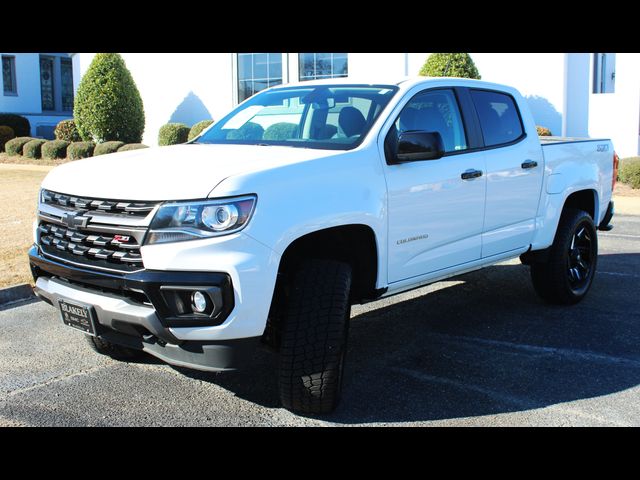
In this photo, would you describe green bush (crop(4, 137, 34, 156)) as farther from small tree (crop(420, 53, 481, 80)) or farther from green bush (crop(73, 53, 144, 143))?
small tree (crop(420, 53, 481, 80))

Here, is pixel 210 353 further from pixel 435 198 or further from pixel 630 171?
pixel 630 171

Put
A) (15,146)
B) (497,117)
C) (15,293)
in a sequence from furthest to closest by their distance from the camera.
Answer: (15,146)
(15,293)
(497,117)

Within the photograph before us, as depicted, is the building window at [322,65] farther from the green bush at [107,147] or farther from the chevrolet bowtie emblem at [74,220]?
the chevrolet bowtie emblem at [74,220]

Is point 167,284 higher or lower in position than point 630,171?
Answer: higher

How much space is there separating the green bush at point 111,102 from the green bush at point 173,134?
1.76 m

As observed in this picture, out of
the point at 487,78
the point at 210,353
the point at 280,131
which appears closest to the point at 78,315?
the point at 210,353

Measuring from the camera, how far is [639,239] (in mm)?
10031

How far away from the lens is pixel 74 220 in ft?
13.2

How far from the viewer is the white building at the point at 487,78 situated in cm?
1585

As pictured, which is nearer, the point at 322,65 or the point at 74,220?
the point at 74,220

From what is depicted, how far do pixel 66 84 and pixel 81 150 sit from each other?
1579 centimetres

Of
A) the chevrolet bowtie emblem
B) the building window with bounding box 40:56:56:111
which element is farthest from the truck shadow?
the building window with bounding box 40:56:56:111
